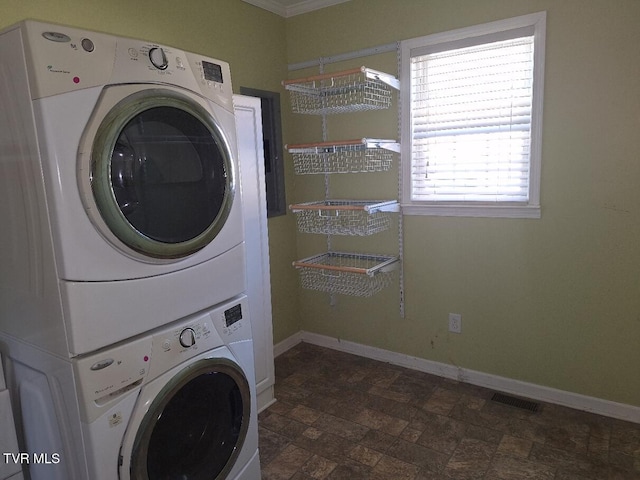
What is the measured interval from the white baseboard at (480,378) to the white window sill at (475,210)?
984 millimetres

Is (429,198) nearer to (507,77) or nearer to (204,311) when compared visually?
(507,77)

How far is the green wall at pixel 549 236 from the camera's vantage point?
7.27 ft

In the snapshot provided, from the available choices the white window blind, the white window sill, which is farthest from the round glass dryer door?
the white window blind

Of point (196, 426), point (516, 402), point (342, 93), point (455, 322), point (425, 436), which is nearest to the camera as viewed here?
point (196, 426)

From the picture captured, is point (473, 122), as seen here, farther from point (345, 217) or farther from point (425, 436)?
point (425, 436)

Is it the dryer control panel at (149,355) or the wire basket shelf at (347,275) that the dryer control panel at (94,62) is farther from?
the wire basket shelf at (347,275)

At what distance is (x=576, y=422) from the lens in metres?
2.37

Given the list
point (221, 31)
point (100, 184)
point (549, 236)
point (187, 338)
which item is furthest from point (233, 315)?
point (221, 31)

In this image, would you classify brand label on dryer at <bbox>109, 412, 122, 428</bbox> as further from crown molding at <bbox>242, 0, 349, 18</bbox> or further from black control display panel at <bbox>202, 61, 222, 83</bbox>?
crown molding at <bbox>242, 0, 349, 18</bbox>

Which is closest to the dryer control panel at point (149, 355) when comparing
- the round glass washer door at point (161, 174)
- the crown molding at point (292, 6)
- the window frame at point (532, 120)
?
the round glass washer door at point (161, 174)

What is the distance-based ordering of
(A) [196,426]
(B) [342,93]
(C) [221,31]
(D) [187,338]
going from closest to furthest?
1. (D) [187,338]
2. (A) [196,426]
3. (C) [221,31]
4. (B) [342,93]

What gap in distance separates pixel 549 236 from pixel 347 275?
4.17 feet

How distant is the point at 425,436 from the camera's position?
2299 millimetres

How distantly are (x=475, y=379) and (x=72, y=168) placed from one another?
2.53 m
